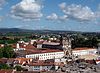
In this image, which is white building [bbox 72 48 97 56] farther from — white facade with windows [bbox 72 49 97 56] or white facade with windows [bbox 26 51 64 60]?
white facade with windows [bbox 26 51 64 60]

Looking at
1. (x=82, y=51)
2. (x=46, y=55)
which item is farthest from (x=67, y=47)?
(x=82, y=51)

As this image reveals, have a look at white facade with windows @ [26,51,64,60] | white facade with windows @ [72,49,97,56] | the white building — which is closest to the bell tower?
white facade with windows @ [26,51,64,60]

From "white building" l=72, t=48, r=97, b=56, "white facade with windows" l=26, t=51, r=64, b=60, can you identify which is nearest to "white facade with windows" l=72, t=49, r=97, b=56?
"white building" l=72, t=48, r=97, b=56

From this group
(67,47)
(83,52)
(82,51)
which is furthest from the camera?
(82,51)

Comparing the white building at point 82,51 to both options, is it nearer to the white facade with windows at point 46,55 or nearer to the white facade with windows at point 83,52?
the white facade with windows at point 83,52

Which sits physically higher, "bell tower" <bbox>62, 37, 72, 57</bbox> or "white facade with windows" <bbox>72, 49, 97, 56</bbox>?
"bell tower" <bbox>62, 37, 72, 57</bbox>

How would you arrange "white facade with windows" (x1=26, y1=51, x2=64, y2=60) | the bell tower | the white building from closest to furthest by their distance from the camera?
1. "white facade with windows" (x1=26, y1=51, x2=64, y2=60)
2. the bell tower
3. the white building

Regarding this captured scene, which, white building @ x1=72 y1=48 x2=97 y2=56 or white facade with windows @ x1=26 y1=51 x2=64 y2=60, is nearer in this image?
white facade with windows @ x1=26 y1=51 x2=64 y2=60

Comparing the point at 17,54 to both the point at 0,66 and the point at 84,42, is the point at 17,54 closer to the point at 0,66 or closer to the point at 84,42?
the point at 0,66

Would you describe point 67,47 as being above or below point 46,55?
above

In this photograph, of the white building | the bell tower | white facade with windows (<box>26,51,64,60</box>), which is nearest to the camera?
white facade with windows (<box>26,51,64,60</box>)

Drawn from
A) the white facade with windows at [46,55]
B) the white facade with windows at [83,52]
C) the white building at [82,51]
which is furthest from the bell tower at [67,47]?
the white facade with windows at [83,52]

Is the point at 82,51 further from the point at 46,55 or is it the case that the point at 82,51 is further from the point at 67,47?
the point at 46,55
